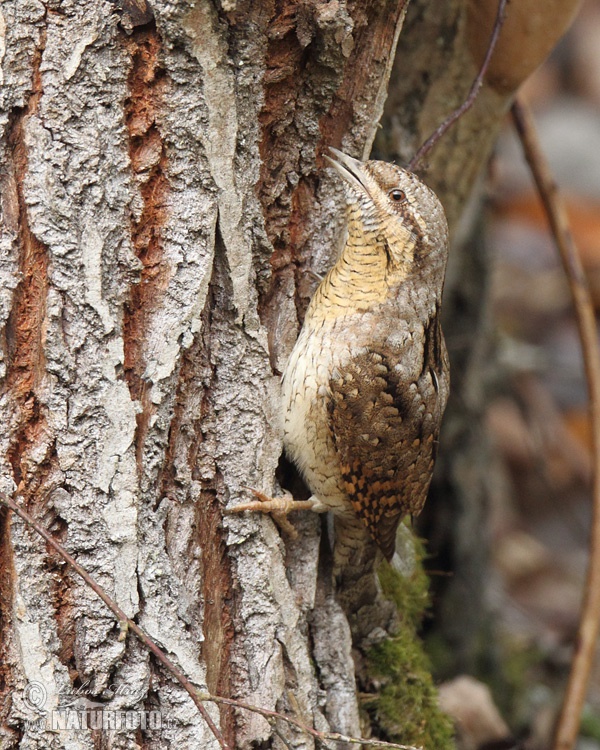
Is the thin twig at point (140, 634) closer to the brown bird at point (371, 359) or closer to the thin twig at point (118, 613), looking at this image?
the thin twig at point (118, 613)

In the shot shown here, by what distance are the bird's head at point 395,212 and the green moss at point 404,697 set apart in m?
1.38

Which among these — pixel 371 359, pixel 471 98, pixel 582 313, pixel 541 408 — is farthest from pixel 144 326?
pixel 541 408

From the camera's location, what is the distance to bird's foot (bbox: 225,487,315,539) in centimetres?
259

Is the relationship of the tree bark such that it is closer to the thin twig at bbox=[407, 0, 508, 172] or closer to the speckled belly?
the speckled belly

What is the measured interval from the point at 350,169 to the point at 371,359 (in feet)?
2.07

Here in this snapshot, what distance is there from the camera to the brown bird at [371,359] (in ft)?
9.05

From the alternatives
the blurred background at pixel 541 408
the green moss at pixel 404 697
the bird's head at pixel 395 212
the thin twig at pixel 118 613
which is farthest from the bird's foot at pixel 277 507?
the blurred background at pixel 541 408

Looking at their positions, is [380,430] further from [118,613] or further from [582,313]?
[582,313]

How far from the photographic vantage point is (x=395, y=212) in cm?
280

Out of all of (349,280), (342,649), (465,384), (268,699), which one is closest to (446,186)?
(349,280)

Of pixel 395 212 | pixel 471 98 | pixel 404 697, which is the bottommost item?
pixel 404 697

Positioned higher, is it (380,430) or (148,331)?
(148,331)

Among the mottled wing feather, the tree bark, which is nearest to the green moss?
the mottled wing feather

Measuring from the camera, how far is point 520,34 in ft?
10.8
